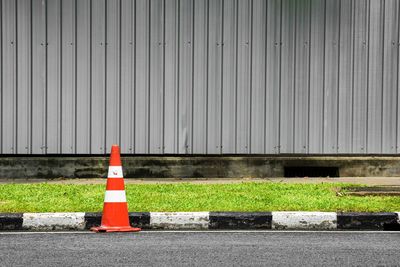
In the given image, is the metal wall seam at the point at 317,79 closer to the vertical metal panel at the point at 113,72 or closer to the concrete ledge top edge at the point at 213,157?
the concrete ledge top edge at the point at 213,157

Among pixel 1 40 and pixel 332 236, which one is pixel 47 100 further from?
pixel 332 236

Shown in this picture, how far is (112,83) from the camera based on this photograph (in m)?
13.9

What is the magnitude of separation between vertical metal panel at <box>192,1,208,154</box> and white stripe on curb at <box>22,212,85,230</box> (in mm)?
4942

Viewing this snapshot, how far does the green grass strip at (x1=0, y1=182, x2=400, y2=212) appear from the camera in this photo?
987 centimetres

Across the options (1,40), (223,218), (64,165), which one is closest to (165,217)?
(223,218)

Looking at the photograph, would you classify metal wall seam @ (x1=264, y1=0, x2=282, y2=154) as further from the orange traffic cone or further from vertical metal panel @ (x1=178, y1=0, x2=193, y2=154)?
the orange traffic cone

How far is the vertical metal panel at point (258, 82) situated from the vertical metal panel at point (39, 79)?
10.3 ft

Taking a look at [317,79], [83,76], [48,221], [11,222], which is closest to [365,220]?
[48,221]

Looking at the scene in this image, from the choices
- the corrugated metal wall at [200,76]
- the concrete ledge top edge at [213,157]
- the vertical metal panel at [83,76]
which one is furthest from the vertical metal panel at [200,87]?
the vertical metal panel at [83,76]

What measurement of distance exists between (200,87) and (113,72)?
1.33 m

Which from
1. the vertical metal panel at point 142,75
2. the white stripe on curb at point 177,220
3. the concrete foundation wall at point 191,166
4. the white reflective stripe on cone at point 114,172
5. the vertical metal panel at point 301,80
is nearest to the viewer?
the white reflective stripe on cone at point 114,172

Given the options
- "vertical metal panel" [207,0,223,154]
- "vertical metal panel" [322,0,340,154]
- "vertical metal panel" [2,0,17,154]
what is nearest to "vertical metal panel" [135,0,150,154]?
"vertical metal panel" [207,0,223,154]

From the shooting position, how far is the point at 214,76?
14008 mm

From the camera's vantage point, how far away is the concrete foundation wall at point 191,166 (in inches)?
537
